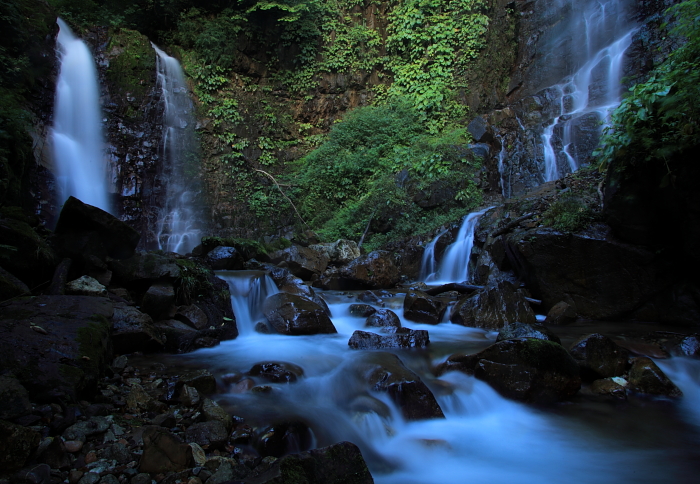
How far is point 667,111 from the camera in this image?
5.12 m

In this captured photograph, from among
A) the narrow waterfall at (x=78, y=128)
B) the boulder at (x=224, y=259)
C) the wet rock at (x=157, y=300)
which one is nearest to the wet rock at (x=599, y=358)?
the wet rock at (x=157, y=300)

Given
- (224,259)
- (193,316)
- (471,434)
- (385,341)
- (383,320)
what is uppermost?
(224,259)

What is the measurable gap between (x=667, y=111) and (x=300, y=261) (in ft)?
27.1

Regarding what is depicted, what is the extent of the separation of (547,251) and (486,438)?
179 inches

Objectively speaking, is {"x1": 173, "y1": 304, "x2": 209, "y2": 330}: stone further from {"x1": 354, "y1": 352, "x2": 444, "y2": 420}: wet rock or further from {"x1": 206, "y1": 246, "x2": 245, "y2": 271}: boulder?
{"x1": 206, "y1": 246, "x2": 245, "y2": 271}: boulder

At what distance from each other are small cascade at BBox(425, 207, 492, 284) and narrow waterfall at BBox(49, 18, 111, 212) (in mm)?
10468

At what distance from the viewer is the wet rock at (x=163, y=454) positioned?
2.48 m

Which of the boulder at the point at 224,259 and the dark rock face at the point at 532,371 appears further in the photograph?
the boulder at the point at 224,259

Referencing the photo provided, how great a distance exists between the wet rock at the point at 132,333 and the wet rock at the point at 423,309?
4337 millimetres

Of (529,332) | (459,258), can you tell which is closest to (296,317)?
(529,332)

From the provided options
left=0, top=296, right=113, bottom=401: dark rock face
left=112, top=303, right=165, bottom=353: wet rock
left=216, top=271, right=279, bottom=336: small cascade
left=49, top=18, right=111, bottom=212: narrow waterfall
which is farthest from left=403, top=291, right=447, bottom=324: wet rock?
left=49, top=18, right=111, bottom=212: narrow waterfall

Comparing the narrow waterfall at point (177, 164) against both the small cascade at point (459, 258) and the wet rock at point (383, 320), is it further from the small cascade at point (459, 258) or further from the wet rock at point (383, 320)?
the wet rock at point (383, 320)

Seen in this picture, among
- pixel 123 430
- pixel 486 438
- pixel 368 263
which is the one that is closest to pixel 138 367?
pixel 123 430

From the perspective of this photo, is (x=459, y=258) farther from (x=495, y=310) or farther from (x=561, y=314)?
(x=561, y=314)
